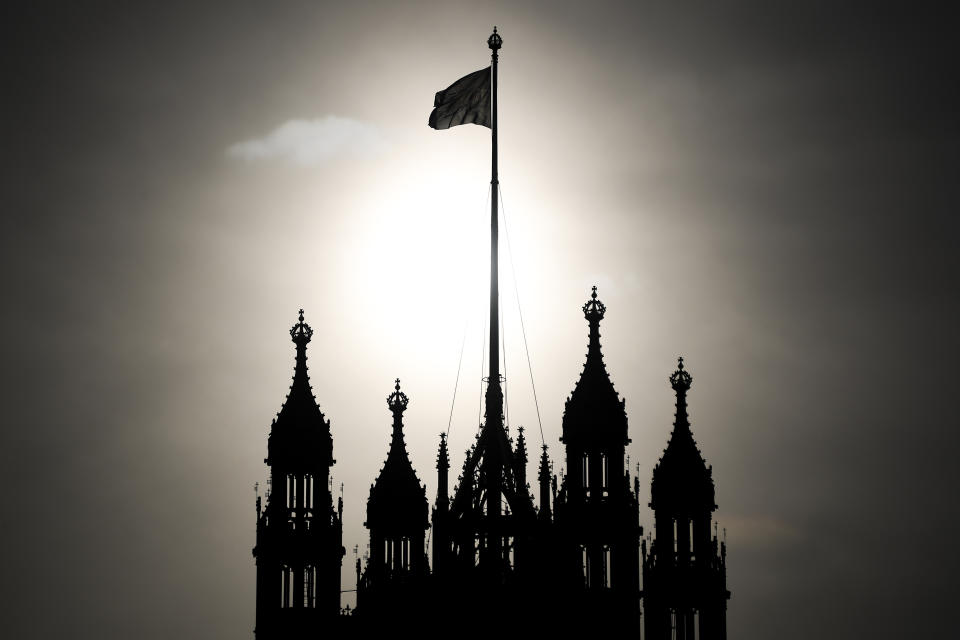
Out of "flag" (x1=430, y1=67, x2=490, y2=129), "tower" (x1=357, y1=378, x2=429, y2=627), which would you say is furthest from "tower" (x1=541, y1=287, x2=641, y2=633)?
"flag" (x1=430, y1=67, x2=490, y2=129)

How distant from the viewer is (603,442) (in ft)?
318

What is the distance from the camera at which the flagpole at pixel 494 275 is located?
94438 mm

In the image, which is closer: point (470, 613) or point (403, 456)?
point (470, 613)

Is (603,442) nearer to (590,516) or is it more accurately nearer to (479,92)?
(590,516)

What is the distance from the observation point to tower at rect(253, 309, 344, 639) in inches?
3846

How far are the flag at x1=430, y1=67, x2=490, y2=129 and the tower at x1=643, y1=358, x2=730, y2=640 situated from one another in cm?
1856

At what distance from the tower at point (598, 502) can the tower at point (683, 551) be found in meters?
1.37

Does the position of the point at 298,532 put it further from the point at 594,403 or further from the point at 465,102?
the point at 465,102

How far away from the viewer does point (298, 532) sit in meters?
98.6

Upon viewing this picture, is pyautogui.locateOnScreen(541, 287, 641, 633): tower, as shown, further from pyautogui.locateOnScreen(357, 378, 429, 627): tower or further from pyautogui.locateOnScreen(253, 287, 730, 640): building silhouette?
pyautogui.locateOnScreen(357, 378, 429, 627): tower

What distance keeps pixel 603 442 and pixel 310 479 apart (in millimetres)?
16418

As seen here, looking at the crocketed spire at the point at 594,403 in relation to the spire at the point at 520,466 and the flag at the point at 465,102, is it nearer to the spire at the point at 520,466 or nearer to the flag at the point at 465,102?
the spire at the point at 520,466

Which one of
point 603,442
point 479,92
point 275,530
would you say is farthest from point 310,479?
point 479,92

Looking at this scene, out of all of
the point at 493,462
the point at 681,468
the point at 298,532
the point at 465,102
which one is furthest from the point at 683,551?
the point at 465,102
